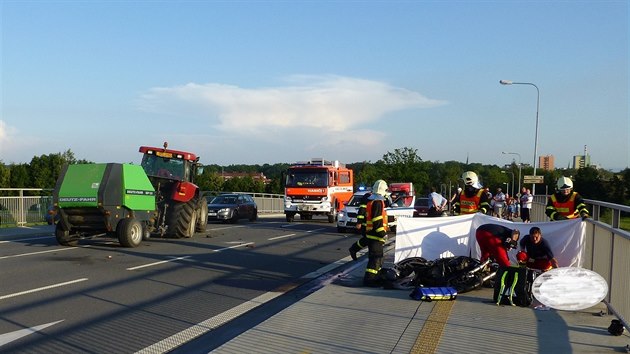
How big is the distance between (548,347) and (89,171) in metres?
13.0

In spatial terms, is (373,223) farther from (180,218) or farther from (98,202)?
(180,218)

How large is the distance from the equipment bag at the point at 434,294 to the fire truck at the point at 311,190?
71.7 ft

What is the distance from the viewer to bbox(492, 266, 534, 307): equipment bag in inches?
338

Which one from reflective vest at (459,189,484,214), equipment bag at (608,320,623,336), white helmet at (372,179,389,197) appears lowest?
equipment bag at (608,320,623,336)

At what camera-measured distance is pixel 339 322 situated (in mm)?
7586

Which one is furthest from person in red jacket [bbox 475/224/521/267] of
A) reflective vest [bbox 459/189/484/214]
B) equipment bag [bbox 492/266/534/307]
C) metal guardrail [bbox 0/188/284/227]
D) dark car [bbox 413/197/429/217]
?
dark car [bbox 413/197/429/217]

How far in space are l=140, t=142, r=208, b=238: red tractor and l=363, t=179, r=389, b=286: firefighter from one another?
954 cm

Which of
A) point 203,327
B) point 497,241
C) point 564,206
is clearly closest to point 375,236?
point 497,241

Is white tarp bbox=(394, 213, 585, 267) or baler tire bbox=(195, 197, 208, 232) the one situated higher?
white tarp bbox=(394, 213, 585, 267)

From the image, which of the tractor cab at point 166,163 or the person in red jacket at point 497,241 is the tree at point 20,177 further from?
the person in red jacket at point 497,241

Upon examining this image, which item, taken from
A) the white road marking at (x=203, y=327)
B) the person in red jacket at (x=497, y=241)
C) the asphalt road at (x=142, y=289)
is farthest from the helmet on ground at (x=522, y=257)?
the white road marking at (x=203, y=327)

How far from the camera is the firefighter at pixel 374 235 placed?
33.7 ft

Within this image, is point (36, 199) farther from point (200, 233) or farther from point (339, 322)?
point (339, 322)

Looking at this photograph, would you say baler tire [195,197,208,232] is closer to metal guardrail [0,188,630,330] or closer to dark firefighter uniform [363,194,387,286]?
dark firefighter uniform [363,194,387,286]
